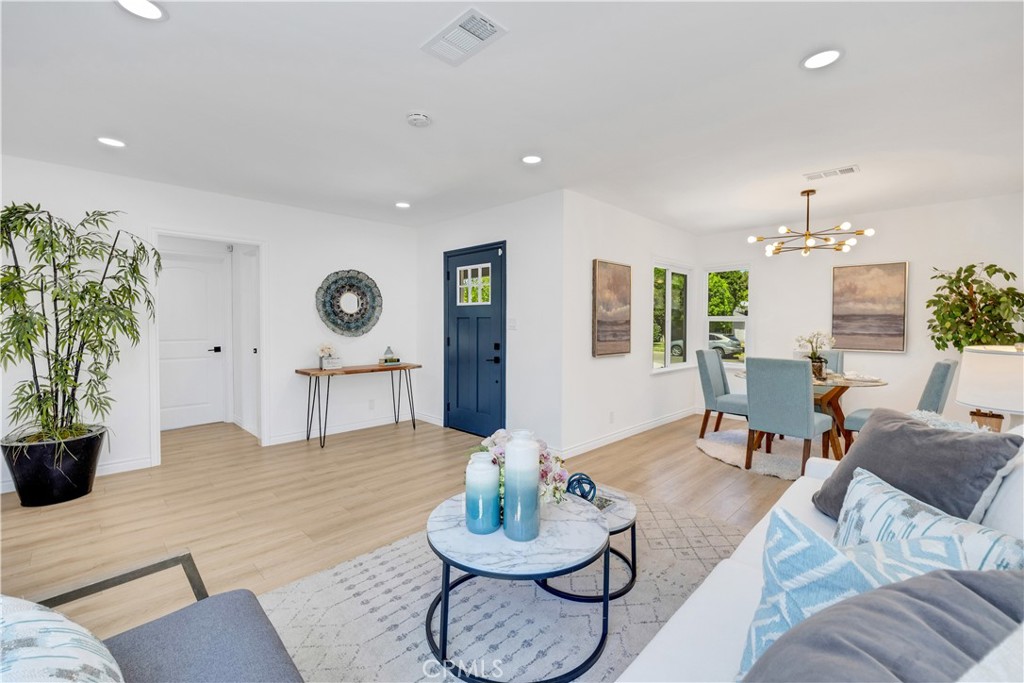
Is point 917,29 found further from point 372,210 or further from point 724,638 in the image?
point 372,210

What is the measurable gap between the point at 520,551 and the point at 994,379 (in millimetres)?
1749

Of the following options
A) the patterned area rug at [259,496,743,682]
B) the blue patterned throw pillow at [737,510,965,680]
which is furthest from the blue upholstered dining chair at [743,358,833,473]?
the blue patterned throw pillow at [737,510,965,680]

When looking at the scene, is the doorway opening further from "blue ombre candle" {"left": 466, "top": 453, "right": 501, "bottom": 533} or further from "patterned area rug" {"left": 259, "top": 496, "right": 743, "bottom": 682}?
"blue ombre candle" {"left": 466, "top": 453, "right": 501, "bottom": 533}

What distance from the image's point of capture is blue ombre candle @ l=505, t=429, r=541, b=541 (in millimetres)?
1568

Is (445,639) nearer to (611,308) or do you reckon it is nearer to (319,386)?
(611,308)

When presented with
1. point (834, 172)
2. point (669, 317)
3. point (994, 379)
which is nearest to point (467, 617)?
point (994, 379)

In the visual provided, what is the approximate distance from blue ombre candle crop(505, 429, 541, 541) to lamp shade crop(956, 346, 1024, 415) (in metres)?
1.59

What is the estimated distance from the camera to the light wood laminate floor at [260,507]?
7.29 ft

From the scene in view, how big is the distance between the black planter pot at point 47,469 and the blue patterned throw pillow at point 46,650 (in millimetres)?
3009

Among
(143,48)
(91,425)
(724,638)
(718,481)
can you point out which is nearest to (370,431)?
(91,425)

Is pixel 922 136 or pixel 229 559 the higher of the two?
pixel 922 136

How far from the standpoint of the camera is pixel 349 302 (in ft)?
16.7

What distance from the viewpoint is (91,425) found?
11.4ft

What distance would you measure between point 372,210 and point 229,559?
348 centimetres
